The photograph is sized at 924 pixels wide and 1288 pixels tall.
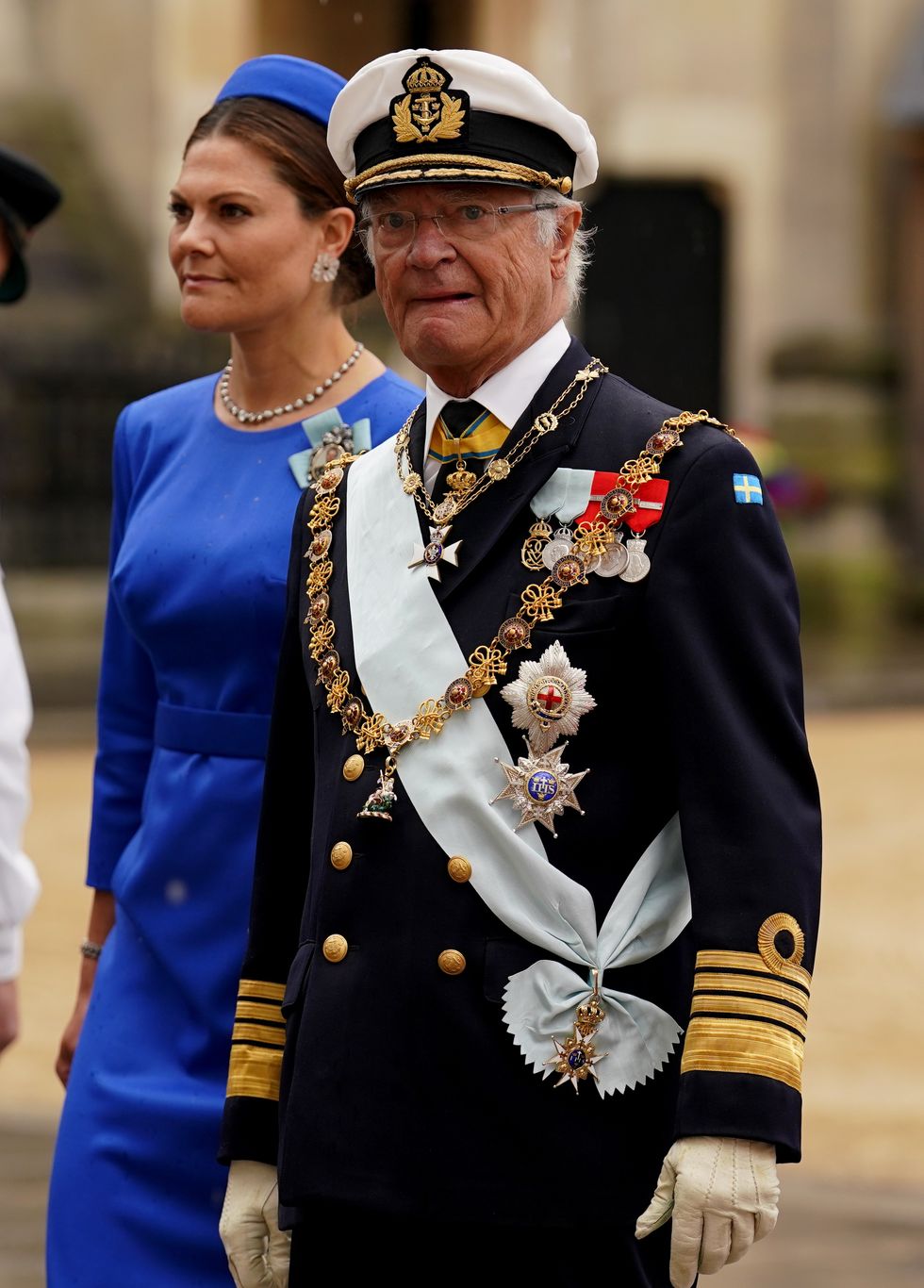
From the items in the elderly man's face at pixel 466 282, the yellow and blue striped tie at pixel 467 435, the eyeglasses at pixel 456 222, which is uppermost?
the eyeglasses at pixel 456 222

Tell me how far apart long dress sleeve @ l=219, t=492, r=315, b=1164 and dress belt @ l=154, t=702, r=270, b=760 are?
465mm

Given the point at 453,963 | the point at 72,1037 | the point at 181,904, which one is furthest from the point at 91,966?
the point at 453,963

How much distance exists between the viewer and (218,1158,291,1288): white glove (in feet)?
8.85

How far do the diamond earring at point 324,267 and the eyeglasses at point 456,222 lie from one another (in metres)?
0.83

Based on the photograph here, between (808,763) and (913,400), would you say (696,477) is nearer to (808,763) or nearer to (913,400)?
(808,763)

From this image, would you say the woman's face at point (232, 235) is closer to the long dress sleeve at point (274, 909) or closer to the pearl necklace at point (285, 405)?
the pearl necklace at point (285, 405)

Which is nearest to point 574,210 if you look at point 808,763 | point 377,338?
point 808,763

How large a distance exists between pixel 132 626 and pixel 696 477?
1204mm

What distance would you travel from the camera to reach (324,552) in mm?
2828

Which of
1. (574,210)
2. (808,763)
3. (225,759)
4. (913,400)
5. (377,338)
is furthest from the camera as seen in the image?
(913,400)

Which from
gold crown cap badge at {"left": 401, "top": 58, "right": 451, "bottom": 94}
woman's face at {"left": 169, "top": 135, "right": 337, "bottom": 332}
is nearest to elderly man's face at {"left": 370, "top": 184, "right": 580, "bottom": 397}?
gold crown cap badge at {"left": 401, "top": 58, "right": 451, "bottom": 94}

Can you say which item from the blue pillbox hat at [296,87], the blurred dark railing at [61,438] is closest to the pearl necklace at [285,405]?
the blue pillbox hat at [296,87]

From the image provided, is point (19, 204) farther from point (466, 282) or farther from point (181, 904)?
point (466, 282)

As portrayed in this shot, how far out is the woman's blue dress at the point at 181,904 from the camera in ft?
10.9
